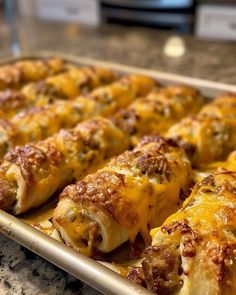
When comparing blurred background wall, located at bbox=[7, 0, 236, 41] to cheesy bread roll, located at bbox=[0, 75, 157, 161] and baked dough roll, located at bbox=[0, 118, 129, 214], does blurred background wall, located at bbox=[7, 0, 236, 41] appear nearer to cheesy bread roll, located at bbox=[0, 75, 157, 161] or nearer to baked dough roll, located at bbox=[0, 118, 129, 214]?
cheesy bread roll, located at bbox=[0, 75, 157, 161]

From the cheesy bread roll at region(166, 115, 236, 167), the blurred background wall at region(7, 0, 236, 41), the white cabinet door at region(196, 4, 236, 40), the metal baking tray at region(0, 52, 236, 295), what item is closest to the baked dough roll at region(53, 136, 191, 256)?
the metal baking tray at region(0, 52, 236, 295)

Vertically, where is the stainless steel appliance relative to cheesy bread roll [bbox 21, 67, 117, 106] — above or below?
below

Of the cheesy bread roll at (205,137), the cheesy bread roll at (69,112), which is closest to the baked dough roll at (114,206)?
the cheesy bread roll at (205,137)

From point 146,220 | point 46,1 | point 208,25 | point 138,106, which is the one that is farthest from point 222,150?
point 46,1

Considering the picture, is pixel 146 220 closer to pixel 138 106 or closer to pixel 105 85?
pixel 138 106

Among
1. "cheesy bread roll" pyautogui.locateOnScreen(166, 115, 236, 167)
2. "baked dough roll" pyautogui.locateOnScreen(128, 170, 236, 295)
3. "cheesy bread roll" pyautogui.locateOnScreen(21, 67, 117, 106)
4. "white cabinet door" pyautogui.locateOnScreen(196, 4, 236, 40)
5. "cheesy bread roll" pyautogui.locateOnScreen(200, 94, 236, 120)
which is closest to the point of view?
"baked dough roll" pyautogui.locateOnScreen(128, 170, 236, 295)

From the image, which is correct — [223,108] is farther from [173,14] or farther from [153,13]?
[153,13]
